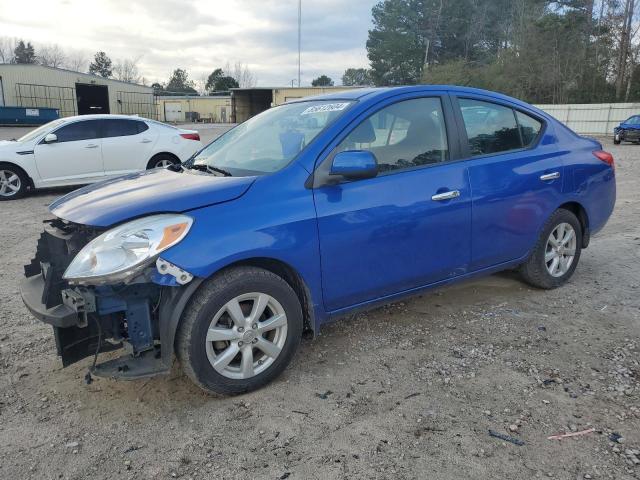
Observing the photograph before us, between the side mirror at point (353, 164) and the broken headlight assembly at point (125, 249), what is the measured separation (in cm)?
94

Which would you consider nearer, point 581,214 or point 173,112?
point 581,214

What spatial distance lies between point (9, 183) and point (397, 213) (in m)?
8.89

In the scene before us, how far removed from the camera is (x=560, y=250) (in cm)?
474

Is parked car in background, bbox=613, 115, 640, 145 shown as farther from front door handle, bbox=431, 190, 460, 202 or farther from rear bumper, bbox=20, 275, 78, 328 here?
rear bumper, bbox=20, 275, 78, 328

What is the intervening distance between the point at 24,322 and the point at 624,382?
4.31 m

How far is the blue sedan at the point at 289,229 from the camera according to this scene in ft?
9.08

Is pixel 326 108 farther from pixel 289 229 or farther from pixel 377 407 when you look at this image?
pixel 377 407

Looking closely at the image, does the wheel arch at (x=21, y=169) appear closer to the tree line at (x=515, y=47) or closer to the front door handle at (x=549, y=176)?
the front door handle at (x=549, y=176)

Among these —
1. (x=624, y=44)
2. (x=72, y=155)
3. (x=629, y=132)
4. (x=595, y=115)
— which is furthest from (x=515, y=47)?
(x=72, y=155)

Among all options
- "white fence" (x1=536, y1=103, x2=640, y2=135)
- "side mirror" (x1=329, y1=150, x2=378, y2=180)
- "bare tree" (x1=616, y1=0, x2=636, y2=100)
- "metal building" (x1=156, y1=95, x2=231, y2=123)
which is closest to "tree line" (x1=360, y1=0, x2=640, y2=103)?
"bare tree" (x1=616, y1=0, x2=636, y2=100)

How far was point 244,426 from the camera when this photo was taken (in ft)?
9.20

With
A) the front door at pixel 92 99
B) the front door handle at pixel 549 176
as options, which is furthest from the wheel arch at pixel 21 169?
the front door at pixel 92 99

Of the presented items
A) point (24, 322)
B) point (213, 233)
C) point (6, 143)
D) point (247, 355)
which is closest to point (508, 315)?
point (247, 355)

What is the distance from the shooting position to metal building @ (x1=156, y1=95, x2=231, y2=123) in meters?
63.2
